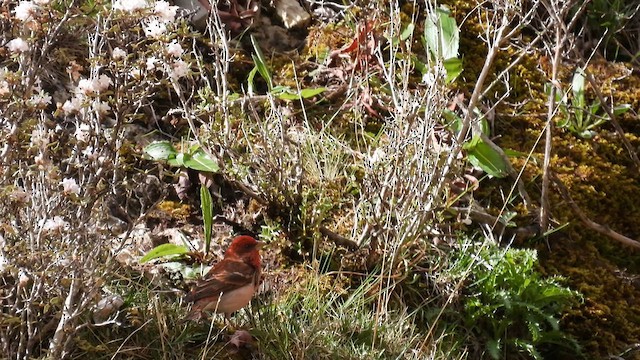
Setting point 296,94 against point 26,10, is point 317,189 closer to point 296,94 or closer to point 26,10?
point 296,94

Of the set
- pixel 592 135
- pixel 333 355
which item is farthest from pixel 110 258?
pixel 592 135

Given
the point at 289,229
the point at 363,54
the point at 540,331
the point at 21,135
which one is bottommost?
the point at 540,331

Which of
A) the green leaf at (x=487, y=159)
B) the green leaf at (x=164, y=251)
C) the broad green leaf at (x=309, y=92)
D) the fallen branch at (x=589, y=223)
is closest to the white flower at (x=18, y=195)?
→ the green leaf at (x=164, y=251)

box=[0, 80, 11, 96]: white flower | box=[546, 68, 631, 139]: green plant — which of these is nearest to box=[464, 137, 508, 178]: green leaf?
box=[546, 68, 631, 139]: green plant

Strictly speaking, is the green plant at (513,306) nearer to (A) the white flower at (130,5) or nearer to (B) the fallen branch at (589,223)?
(B) the fallen branch at (589,223)

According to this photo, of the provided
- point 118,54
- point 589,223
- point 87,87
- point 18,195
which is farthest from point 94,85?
point 589,223

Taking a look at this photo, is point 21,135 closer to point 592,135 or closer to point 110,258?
point 110,258
